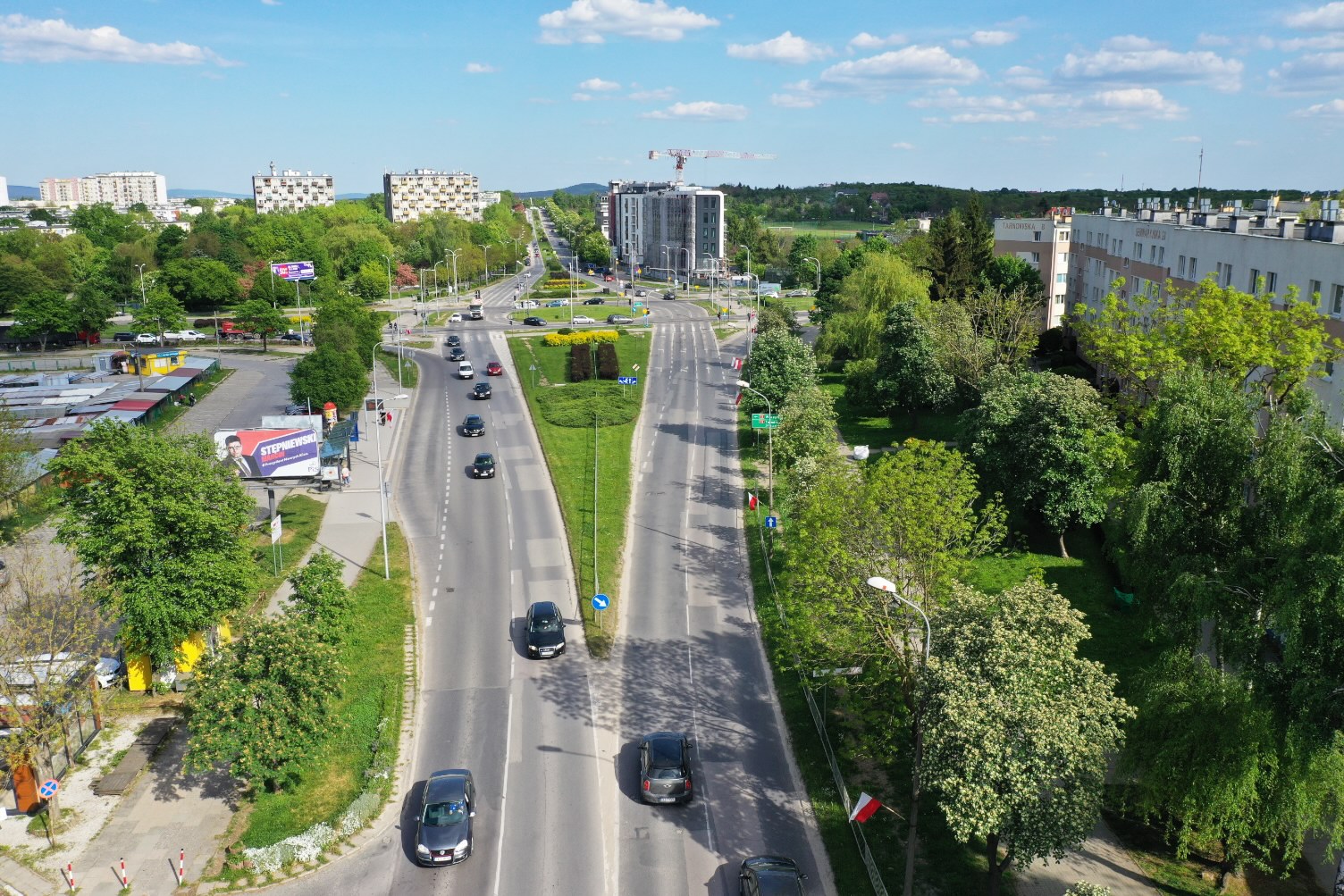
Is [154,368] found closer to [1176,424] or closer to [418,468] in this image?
[418,468]

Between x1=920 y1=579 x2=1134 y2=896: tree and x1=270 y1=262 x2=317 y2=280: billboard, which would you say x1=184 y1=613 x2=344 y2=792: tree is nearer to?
x1=920 y1=579 x2=1134 y2=896: tree

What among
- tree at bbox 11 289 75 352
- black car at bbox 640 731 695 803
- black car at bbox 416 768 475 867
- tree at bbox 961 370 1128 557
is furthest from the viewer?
tree at bbox 11 289 75 352

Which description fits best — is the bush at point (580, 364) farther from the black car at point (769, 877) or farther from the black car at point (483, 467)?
the black car at point (769, 877)

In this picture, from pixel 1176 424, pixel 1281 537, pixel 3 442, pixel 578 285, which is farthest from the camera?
pixel 578 285

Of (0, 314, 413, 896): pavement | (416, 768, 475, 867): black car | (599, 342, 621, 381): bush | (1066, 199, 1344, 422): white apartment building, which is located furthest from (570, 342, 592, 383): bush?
(416, 768, 475, 867): black car

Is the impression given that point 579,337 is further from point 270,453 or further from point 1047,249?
point 270,453

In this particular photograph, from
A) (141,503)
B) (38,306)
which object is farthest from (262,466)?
(38,306)
